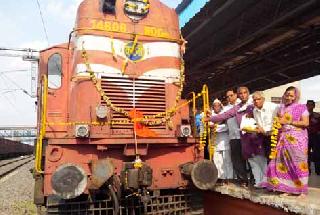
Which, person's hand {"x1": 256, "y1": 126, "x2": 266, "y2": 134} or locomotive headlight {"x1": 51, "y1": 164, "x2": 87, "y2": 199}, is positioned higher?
person's hand {"x1": 256, "y1": 126, "x2": 266, "y2": 134}

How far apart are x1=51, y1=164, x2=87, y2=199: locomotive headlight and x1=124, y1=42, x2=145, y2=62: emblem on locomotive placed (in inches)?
77.5

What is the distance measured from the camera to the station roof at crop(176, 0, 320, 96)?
789 centimetres

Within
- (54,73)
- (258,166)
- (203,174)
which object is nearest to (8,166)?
(54,73)

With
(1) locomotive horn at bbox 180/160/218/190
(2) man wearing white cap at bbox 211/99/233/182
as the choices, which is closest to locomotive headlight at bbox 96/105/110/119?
(1) locomotive horn at bbox 180/160/218/190

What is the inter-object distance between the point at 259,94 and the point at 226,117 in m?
0.84

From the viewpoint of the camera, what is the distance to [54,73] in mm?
5938

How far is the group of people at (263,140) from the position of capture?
4.38 metres

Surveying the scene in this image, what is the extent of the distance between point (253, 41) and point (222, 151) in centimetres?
424

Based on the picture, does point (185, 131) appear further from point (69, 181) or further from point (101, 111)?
point (69, 181)

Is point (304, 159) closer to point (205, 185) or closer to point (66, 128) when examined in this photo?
point (205, 185)

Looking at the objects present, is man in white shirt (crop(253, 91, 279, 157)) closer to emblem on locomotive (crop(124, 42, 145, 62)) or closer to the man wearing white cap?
the man wearing white cap

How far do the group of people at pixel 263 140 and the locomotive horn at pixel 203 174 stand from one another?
0.57m

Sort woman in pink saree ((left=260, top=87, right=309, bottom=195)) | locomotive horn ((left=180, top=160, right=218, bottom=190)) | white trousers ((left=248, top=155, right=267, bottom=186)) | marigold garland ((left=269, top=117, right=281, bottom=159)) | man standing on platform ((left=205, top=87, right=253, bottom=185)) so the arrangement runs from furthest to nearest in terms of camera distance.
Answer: man standing on platform ((left=205, top=87, right=253, bottom=185))
white trousers ((left=248, top=155, right=267, bottom=186))
locomotive horn ((left=180, top=160, right=218, bottom=190))
marigold garland ((left=269, top=117, right=281, bottom=159))
woman in pink saree ((left=260, top=87, right=309, bottom=195))

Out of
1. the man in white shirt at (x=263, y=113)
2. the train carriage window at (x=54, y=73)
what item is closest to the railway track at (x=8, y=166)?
the train carriage window at (x=54, y=73)
